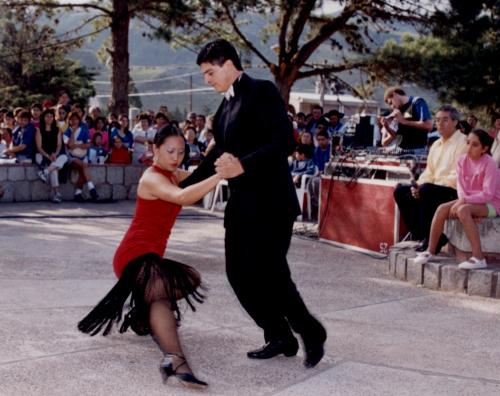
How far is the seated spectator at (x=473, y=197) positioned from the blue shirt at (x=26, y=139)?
27.1 ft

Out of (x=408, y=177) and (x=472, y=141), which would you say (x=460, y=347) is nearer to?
(x=472, y=141)

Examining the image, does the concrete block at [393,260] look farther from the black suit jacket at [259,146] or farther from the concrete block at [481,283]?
the black suit jacket at [259,146]

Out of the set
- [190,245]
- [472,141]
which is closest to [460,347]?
[472,141]

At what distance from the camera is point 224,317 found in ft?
19.4

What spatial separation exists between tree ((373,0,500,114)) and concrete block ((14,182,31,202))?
10.3 meters

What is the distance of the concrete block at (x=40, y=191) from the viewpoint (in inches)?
552

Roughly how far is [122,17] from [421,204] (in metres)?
13.0

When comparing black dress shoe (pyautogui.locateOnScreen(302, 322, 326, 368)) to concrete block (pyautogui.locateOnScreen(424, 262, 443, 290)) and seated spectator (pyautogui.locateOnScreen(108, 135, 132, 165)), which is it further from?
seated spectator (pyautogui.locateOnScreen(108, 135, 132, 165))

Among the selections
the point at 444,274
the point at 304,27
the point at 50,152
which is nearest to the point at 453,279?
the point at 444,274

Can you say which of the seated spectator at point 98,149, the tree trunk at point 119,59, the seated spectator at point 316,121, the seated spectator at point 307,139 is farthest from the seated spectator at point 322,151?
the tree trunk at point 119,59

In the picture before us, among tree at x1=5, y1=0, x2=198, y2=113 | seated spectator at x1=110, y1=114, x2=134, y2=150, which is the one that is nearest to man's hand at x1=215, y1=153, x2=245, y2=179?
seated spectator at x1=110, y1=114, x2=134, y2=150

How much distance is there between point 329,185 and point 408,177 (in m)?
1.10

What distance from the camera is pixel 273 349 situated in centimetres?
480

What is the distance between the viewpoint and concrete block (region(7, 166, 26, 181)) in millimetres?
13742
